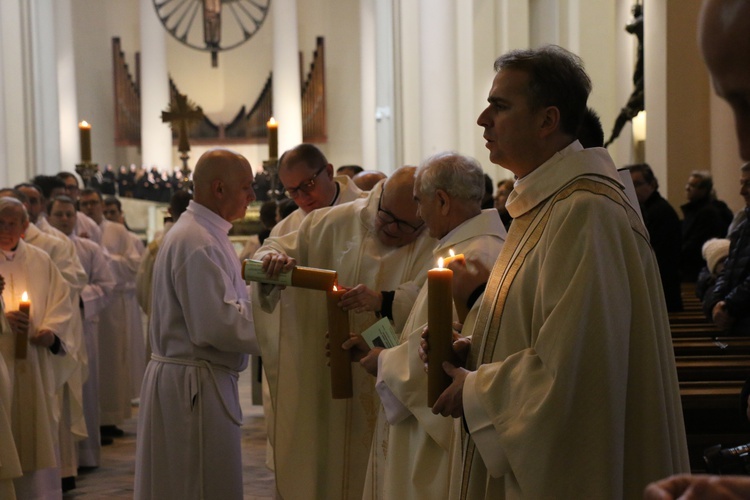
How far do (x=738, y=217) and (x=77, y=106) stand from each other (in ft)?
62.9

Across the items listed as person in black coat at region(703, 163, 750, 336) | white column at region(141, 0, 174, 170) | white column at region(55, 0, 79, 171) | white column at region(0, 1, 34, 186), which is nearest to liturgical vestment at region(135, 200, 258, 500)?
person in black coat at region(703, 163, 750, 336)

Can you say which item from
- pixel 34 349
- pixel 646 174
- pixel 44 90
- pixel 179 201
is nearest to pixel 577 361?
pixel 34 349

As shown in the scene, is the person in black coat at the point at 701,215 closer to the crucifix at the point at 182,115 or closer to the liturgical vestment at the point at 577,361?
the crucifix at the point at 182,115

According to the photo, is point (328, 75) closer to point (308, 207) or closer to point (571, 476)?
point (308, 207)

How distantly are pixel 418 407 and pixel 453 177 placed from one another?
0.75m

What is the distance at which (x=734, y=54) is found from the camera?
1000 mm

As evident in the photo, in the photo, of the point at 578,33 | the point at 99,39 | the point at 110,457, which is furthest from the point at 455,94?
the point at 99,39

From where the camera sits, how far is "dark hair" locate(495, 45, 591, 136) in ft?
8.27

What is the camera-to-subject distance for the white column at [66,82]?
20.8 meters

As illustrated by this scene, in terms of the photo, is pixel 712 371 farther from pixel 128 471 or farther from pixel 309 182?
pixel 128 471

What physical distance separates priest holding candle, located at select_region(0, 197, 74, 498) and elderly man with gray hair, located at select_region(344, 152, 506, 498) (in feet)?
9.11

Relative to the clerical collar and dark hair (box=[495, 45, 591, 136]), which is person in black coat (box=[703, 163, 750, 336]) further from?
dark hair (box=[495, 45, 591, 136])

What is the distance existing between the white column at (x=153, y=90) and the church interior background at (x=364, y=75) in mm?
32

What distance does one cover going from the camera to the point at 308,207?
17.2ft
